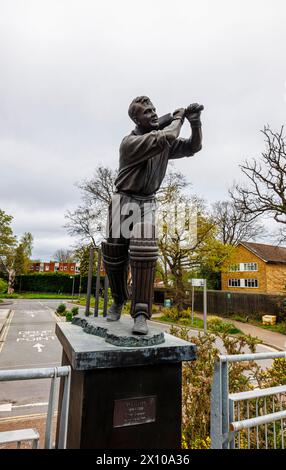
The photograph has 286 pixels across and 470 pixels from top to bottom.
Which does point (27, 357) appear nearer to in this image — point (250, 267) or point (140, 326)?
point (140, 326)

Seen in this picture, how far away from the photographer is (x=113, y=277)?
3004mm

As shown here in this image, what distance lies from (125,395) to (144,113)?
2.40 m

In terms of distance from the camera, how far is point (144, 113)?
113 inches

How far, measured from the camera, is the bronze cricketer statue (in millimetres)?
2555

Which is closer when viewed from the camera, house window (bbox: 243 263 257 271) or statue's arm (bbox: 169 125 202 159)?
statue's arm (bbox: 169 125 202 159)

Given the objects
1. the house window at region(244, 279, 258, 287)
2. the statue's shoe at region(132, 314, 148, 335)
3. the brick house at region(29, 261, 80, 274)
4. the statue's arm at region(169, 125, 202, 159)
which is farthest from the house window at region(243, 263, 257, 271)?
the brick house at region(29, 261, 80, 274)

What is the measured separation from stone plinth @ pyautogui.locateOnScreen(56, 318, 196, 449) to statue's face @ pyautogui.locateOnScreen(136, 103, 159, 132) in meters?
1.91

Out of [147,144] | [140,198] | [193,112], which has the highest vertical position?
[193,112]

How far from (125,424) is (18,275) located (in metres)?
46.8

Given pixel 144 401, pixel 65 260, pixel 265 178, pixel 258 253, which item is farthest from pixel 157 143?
pixel 65 260

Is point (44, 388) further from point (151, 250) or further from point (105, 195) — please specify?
point (105, 195)

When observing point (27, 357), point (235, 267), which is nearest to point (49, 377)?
point (27, 357)

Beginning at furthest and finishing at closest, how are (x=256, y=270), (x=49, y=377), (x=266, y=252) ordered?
1. (x=266, y=252)
2. (x=256, y=270)
3. (x=49, y=377)

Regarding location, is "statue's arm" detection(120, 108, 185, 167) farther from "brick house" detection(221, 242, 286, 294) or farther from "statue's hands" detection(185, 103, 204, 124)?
"brick house" detection(221, 242, 286, 294)
